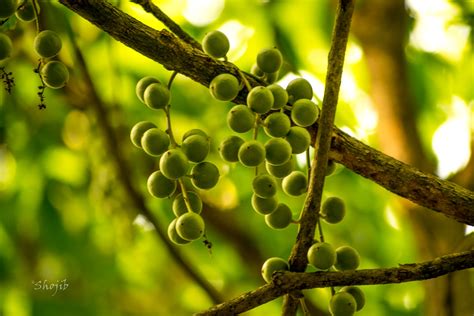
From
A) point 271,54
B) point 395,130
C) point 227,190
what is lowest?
point 271,54

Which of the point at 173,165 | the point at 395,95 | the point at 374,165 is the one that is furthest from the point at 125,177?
the point at 374,165

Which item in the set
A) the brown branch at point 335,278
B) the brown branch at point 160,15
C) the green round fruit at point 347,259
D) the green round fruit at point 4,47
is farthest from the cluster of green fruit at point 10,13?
the green round fruit at point 347,259

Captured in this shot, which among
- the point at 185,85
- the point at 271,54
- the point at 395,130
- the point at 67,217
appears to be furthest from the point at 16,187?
the point at 271,54

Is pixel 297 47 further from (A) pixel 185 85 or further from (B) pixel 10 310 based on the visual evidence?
(B) pixel 10 310

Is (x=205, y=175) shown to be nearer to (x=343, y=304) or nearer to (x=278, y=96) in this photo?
(x=278, y=96)

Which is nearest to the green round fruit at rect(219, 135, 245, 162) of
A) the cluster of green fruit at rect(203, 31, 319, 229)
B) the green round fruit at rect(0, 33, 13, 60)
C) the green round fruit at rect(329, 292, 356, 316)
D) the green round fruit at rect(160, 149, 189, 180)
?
the cluster of green fruit at rect(203, 31, 319, 229)

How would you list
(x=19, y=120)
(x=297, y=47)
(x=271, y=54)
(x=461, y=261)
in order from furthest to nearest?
(x=297, y=47), (x=19, y=120), (x=271, y=54), (x=461, y=261)

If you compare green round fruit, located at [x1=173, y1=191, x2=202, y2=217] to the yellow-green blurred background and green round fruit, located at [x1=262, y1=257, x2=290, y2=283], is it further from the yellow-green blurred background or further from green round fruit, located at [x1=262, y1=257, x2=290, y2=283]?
the yellow-green blurred background
